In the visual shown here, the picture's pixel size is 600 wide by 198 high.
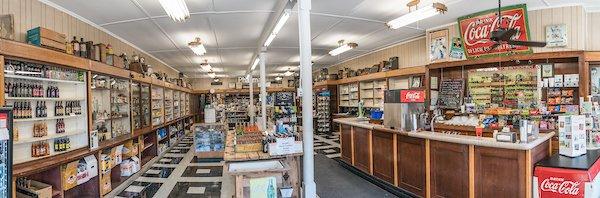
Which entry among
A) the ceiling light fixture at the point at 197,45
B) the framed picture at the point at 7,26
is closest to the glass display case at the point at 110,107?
the ceiling light fixture at the point at 197,45

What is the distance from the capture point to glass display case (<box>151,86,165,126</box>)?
8.09 m

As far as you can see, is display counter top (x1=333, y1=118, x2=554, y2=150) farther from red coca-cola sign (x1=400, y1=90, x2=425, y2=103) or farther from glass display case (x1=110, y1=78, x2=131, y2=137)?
glass display case (x1=110, y1=78, x2=131, y2=137)

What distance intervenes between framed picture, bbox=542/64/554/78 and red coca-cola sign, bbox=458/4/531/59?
50 centimetres

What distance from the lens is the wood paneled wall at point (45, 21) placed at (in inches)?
141

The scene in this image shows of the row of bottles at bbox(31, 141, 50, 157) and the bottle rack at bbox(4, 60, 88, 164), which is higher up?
the bottle rack at bbox(4, 60, 88, 164)

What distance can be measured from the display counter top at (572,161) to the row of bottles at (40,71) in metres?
6.16

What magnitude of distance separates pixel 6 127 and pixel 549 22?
770 centimetres

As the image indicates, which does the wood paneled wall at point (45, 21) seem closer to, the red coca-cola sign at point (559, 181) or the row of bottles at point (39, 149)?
the row of bottles at point (39, 149)

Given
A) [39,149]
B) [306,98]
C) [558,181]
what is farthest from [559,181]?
[39,149]

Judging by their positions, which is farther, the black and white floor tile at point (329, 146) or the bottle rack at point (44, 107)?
the black and white floor tile at point (329, 146)

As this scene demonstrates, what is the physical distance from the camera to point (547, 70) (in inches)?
206

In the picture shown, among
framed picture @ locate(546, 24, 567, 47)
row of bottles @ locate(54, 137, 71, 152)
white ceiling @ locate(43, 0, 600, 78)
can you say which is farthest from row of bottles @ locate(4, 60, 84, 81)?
framed picture @ locate(546, 24, 567, 47)

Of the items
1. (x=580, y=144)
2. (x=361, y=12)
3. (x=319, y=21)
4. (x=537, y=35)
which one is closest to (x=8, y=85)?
(x=319, y=21)

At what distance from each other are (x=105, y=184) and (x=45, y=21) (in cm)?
270
